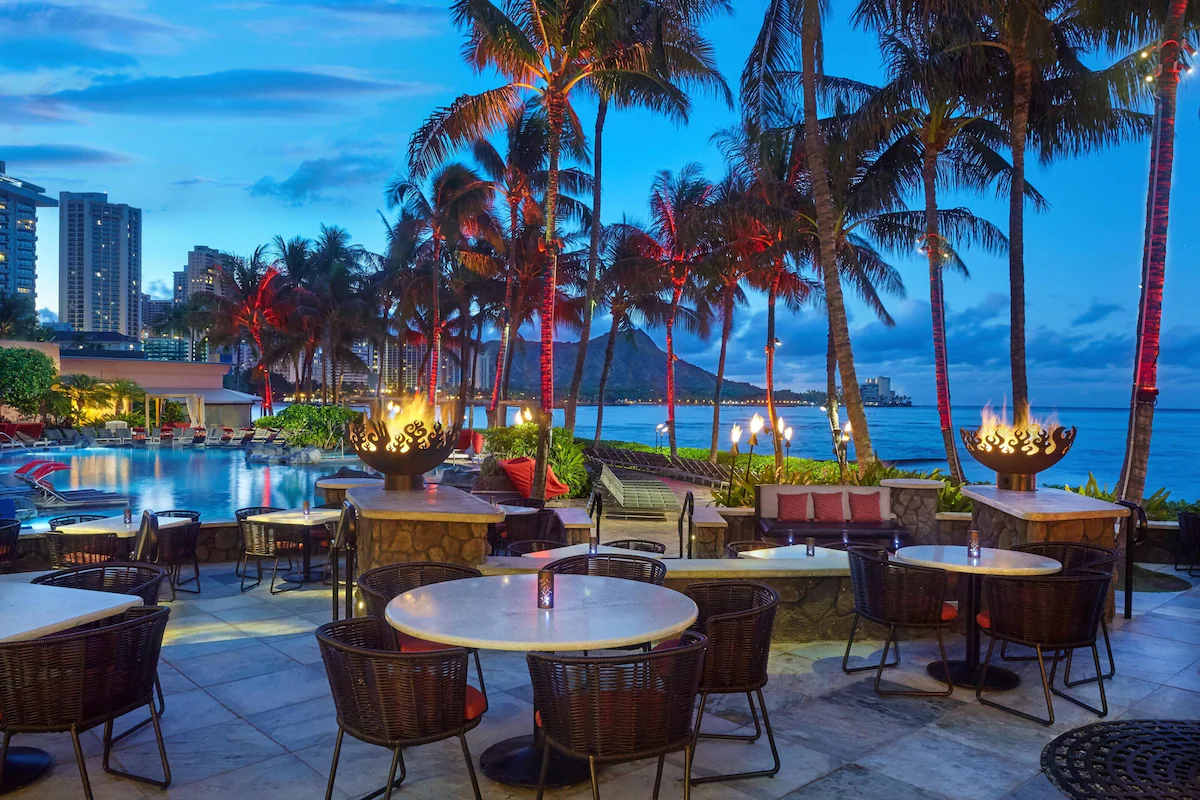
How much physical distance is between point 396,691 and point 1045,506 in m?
5.09

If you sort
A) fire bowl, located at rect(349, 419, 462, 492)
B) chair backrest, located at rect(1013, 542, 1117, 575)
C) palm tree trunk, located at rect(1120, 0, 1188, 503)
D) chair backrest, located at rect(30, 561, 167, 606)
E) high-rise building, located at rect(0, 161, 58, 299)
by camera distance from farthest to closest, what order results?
high-rise building, located at rect(0, 161, 58, 299)
palm tree trunk, located at rect(1120, 0, 1188, 503)
fire bowl, located at rect(349, 419, 462, 492)
chair backrest, located at rect(1013, 542, 1117, 575)
chair backrest, located at rect(30, 561, 167, 606)

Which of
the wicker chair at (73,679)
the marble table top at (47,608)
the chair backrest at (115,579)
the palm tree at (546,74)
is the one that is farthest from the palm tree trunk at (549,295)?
the wicker chair at (73,679)

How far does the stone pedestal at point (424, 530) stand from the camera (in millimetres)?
4750

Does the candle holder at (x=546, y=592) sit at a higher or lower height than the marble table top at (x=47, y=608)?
higher

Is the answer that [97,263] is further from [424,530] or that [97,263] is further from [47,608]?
[47,608]

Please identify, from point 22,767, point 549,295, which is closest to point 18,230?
point 549,295

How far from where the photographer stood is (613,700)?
8.99ft

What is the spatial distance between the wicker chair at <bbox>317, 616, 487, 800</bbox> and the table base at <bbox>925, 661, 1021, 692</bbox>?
3.24 metres

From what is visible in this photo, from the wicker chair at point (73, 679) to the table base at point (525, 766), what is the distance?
4.93 ft

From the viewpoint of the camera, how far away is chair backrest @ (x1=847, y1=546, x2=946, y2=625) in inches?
178

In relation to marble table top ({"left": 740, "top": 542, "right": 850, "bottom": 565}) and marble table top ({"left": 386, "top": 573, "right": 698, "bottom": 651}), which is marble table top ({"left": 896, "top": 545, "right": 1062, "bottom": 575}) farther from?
marble table top ({"left": 386, "top": 573, "right": 698, "bottom": 651})

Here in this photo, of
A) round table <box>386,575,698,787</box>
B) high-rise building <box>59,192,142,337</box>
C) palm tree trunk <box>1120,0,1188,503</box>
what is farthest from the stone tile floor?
high-rise building <box>59,192,142,337</box>

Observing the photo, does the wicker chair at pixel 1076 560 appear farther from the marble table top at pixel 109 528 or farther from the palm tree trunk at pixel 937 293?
the palm tree trunk at pixel 937 293

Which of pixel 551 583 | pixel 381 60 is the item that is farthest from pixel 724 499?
pixel 381 60
